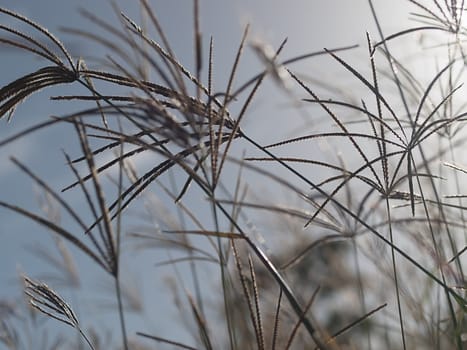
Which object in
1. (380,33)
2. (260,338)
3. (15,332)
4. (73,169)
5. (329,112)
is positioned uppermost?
(380,33)

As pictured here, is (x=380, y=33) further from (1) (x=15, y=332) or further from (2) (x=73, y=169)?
(1) (x=15, y=332)

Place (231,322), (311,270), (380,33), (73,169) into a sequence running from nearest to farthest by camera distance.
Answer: (73,169), (231,322), (380,33), (311,270)

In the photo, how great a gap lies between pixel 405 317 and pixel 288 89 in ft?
5.76

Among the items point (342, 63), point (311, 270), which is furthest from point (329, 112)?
point (311, 270)

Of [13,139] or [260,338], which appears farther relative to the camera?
[260,338]

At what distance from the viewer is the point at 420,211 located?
2533 millimetres

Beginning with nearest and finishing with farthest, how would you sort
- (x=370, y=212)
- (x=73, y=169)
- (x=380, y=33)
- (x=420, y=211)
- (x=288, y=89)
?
(x=73, y=169), (x=288, y=89), (x=380, y=33), (x=370, y=212), (x=420, y=211)

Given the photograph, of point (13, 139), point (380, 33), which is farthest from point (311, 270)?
point (13, 139)

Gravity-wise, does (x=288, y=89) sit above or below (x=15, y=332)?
above

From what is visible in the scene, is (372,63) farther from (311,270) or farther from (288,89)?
(311,270)

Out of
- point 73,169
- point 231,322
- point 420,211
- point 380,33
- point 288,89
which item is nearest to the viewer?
point 73,169

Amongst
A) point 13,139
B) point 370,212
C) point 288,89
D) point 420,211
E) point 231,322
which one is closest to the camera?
point 13,139

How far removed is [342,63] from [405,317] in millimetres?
1609

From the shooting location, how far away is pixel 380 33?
1.59 meters
